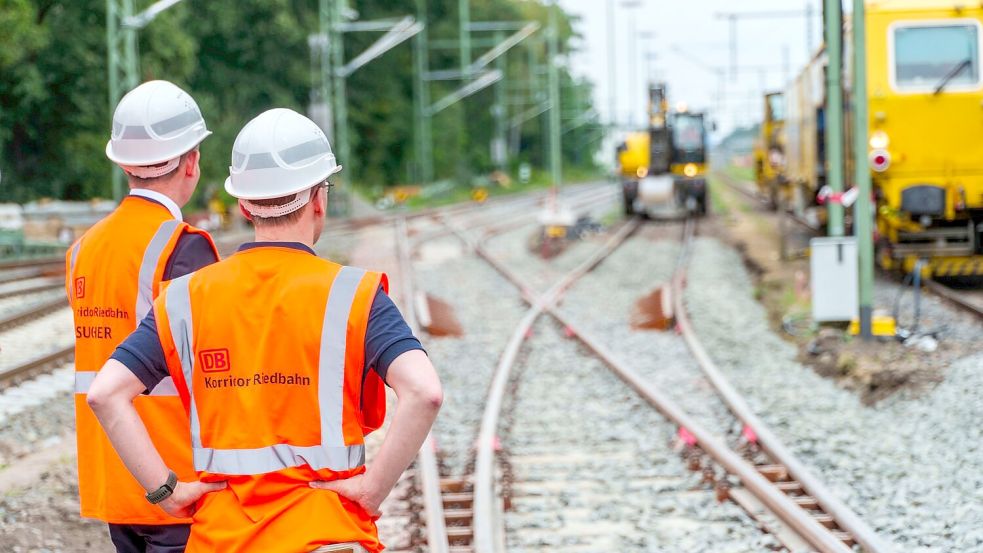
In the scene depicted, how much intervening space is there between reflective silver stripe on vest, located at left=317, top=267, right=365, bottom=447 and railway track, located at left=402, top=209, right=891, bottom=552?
10.8 feet

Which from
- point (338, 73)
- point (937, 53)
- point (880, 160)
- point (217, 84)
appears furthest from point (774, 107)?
point (217, 84)

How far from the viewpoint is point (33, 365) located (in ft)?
36.3

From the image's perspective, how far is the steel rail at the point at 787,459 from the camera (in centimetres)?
607

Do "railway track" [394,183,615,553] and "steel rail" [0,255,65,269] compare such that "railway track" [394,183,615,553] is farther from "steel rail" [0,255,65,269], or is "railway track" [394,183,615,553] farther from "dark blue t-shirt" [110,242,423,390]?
"steel rail" [0,255,65,269]

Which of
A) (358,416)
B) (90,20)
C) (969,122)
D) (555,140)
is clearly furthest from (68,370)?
(555,140)

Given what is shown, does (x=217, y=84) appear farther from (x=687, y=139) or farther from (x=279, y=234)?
(x=279, y=234)

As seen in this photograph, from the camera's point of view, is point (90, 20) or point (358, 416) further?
point (90, 20)

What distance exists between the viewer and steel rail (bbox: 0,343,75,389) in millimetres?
10594

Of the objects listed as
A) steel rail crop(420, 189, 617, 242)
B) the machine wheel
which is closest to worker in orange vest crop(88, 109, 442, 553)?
steel rail crop(420, 189, 617, 242)

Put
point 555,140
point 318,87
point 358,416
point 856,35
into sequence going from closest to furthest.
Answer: point 358,416 < point 856,35 < point 555,140 < point 318,87

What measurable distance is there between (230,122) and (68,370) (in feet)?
108

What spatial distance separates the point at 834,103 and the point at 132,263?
11129 mm

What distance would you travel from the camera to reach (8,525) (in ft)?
21.8

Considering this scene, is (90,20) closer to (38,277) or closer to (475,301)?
(38,277)
